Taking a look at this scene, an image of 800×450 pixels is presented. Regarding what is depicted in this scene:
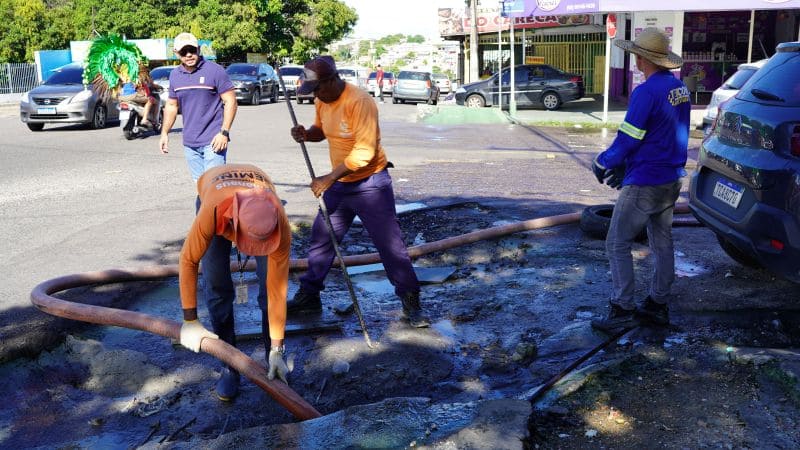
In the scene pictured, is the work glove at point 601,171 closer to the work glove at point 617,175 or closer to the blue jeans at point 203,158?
the work glove at point 617,175

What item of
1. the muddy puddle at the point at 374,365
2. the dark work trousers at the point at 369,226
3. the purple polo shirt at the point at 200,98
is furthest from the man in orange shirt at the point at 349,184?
the purple polo shirt at the point at 200,98

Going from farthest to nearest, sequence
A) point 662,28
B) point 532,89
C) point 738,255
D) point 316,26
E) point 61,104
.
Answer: point 316,26 → point 532,89 → point 662,28 → point 61,104 → point 738,255

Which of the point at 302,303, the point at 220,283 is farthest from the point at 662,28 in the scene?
the point at 220,283

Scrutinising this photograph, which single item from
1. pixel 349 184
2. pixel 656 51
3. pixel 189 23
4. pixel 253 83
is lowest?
pixel 253 83

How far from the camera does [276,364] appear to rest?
12.6 feet

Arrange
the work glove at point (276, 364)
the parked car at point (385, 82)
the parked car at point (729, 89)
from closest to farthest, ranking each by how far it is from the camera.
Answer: the work glove at point (276, 364) < the parked car at point (729, 89) < the parked car at point (385, 82)

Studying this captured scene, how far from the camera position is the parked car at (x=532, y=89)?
26172mm

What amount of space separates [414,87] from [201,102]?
25035 millimetres

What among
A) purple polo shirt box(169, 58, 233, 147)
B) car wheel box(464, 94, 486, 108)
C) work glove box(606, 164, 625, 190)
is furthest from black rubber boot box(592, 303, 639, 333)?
car wheel box(464, 94, 486, 108)

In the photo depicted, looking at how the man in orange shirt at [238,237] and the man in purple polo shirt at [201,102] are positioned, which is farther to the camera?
the man in purple polo shirt at [201,102]

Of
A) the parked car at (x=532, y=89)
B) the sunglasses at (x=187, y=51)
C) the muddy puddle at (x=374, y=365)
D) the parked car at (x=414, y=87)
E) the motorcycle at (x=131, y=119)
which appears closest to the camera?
the muddy puddle at (x=374, y=365)

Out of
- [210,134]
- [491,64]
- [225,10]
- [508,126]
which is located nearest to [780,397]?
[210,134]

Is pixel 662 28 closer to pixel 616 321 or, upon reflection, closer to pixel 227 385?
pixel 616 321

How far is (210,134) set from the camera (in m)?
6.87
